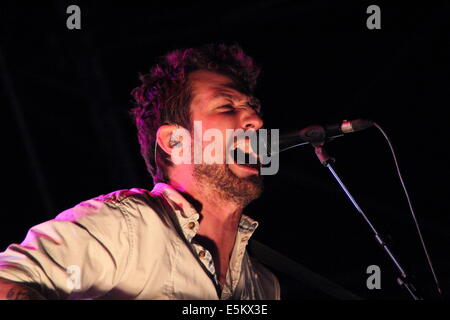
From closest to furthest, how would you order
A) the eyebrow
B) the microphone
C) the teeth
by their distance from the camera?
the microphone < the teeth < the eyebrow

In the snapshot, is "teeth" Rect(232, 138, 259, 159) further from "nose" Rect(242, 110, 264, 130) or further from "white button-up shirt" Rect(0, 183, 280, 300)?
"white button-up shirt" Rect(0, 183, 280, 300)

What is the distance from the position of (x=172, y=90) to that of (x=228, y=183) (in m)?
0.77

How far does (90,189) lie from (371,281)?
2.50 metres

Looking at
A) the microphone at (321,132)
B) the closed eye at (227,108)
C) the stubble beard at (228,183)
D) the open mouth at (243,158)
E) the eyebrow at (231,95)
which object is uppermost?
the eyebrow at (231,95)

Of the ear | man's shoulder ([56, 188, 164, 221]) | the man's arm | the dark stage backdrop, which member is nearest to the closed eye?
the ear

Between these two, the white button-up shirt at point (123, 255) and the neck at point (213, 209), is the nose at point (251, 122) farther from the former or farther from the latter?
the white button-up shirt at point (123, 255)

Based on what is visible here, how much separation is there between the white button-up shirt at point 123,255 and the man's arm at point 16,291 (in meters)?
0.04

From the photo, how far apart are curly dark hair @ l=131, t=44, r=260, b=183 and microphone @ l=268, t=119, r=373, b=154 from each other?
2.49ft

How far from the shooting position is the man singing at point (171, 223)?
187 cm

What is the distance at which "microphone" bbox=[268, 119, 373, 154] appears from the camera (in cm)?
222

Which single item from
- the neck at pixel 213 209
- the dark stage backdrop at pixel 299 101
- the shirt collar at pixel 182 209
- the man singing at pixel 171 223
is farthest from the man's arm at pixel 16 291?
the dark stage backdrop at pixel 299 101

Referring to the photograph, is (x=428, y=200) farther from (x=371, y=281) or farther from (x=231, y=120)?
(x=231, y=120)
